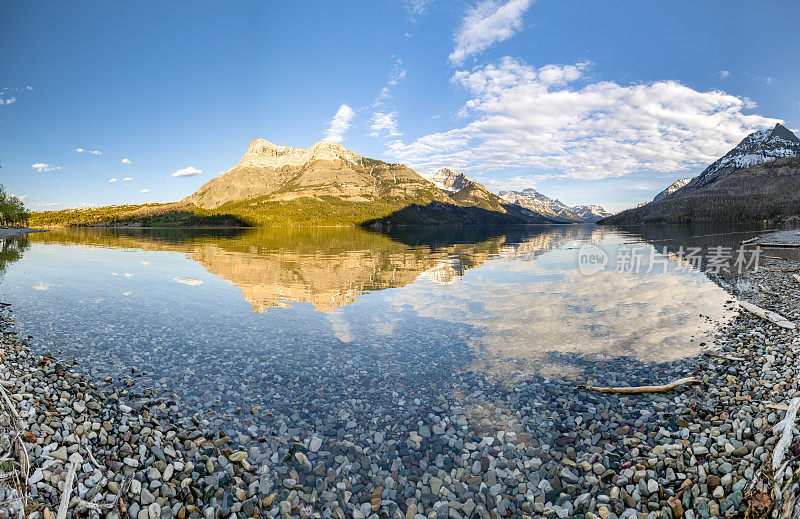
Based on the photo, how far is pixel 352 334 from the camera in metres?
18.6

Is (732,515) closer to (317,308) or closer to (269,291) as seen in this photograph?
(317,308)

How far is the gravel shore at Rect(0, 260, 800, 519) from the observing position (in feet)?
24.6

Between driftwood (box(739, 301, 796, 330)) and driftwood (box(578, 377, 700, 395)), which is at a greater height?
driftwood (box(739, 301, 796, 330))

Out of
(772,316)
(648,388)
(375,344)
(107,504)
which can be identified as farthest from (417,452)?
(772,316)

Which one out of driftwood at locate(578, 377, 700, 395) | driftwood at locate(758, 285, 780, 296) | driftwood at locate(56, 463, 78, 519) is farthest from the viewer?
driftwood at locate(758, 285, 780, 296)

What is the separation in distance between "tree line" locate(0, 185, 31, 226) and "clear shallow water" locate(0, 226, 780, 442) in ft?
610

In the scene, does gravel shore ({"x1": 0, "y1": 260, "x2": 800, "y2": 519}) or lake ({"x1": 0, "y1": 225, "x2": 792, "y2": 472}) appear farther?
lake ({"x1": 0, "y1": 225, "x2": 792, "y2": 472})

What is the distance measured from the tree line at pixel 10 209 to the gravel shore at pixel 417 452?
217 meters

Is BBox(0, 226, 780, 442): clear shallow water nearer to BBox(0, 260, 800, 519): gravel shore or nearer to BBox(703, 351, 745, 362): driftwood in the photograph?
BBox(0, 260, 800, 519): gravel shore

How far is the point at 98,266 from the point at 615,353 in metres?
57.8

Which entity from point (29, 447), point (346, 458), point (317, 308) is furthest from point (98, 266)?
point (346, 458)

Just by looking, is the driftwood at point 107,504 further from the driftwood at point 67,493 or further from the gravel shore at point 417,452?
the driftwood at point 67,493

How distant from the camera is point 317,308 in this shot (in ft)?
78.1

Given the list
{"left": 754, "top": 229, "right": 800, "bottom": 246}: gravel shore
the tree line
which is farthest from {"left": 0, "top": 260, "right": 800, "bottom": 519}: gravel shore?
the tree line
